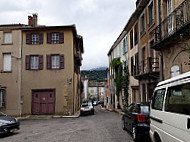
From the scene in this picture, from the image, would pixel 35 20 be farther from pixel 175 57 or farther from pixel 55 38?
pixel 175 57

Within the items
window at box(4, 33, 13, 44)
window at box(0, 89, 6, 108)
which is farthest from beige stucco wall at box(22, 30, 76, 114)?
window at box(4, 33, 13, 44)

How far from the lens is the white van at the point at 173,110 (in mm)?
4102

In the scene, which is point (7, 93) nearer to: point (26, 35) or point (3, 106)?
point (3, 106)

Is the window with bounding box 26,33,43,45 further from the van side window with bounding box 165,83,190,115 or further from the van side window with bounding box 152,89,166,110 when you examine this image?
the van side window with bounding box 165,83,190,115

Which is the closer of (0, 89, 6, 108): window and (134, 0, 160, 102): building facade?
(134, 0, 160, 102): building facade

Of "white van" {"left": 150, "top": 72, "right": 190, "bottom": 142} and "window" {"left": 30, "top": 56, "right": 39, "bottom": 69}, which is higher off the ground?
"window" {"left": 30, "top": 56, "right": 39, "bottom": 69}

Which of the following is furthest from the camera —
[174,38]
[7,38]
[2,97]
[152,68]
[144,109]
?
[7,38]

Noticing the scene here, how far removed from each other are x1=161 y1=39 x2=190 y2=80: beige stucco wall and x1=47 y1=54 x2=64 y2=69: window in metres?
11.6

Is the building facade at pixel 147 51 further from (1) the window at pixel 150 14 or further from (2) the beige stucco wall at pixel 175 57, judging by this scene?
(2) the beige stucco wall at pixel 175 57

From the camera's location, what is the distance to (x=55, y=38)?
880 inches

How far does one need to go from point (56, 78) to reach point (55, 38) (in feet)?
13.3

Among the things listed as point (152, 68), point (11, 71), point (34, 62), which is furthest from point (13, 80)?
point (152, 68)

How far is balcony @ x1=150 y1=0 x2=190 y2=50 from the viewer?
30.7 feet

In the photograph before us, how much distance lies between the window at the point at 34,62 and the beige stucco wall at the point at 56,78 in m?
0.30
